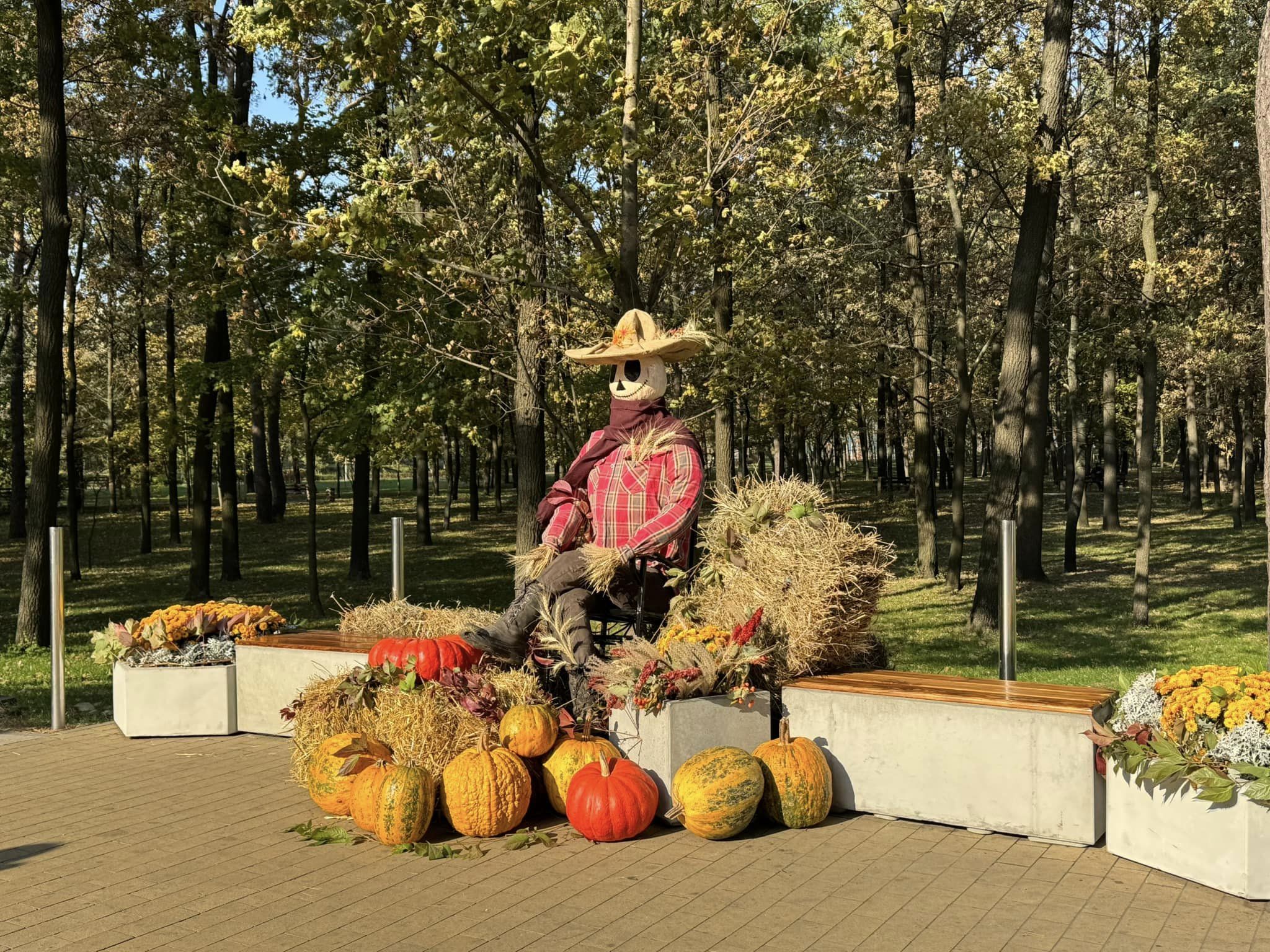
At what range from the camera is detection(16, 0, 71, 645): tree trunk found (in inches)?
527

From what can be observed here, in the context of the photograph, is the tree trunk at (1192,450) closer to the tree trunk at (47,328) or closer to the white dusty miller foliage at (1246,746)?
the tree trunk at (47,328)

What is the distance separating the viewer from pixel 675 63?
1084 centimetres

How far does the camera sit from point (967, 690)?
18.4 ft

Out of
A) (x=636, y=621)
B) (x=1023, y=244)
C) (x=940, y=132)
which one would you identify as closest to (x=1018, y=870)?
(x=636, y=621)

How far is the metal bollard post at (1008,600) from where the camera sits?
5.94 metres

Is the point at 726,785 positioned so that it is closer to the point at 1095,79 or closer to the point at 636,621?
the point at 636,621

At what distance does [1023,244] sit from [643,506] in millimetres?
8240

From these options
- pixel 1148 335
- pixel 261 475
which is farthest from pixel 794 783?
pixel 261 475

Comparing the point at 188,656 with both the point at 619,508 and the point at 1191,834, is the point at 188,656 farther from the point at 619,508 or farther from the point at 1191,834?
the point at 1191,834

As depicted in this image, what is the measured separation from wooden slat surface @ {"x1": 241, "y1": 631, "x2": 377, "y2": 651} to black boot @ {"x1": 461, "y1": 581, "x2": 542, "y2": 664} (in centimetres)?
105

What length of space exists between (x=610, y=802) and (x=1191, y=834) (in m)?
2.42

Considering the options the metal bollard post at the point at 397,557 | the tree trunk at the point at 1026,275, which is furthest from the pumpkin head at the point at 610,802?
the tree trunk at the point at 1026,275

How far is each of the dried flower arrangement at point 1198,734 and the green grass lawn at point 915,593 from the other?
16.9 feet

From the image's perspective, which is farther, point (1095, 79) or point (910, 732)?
point (1095, 79)
